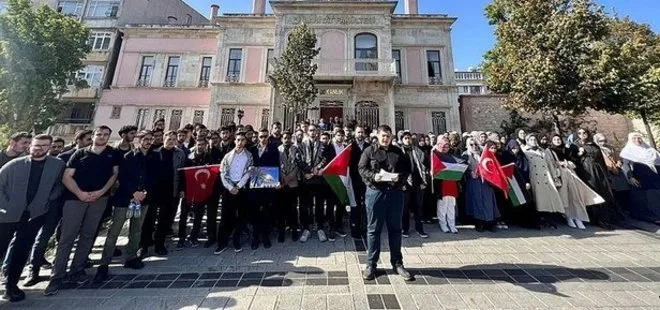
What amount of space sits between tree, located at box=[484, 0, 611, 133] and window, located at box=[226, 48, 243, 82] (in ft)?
50.1

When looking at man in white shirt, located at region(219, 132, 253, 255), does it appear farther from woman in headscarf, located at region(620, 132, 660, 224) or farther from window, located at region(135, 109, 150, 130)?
window, located at region(135, 109, 150, 130)

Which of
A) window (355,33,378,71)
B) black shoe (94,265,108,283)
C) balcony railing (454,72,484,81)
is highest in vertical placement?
balcony railing (454,72,484,81)

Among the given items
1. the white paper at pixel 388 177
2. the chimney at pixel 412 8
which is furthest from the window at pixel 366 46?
the white paper at pixel 388 177

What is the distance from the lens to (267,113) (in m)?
17.4

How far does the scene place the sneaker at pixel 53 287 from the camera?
320 cm

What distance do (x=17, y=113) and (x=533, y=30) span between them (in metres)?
24.9

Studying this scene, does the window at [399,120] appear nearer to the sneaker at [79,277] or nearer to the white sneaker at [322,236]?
the white sneaker at [322,236]

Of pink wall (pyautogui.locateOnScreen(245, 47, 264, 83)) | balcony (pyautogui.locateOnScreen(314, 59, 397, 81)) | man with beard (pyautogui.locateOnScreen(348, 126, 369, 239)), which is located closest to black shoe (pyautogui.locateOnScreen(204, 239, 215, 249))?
man with beard (pyautogui.locateOnScreen(348, 126, 369, 239))

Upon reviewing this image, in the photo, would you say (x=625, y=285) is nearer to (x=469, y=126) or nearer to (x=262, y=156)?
(x=262, y=156)

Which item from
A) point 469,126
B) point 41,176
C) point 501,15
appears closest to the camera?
point 41,176

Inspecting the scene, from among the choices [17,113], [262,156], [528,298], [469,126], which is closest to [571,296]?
[528,298]

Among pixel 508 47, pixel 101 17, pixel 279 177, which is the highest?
pixel 101 17

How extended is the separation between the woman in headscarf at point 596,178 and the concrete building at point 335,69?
10.0 meters

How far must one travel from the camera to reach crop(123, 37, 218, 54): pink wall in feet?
63.1
